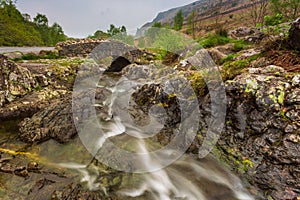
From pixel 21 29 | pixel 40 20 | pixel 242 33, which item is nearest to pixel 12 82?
pixel 242 33

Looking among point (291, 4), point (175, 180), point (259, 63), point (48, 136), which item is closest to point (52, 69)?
point (48, 136)

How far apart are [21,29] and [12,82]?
33895 mm

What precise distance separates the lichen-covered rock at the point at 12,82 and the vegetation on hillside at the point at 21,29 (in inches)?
947

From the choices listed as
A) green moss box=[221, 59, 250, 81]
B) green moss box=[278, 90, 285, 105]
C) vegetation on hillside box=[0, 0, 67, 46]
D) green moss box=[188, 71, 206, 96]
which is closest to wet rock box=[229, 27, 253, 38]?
green moss box=[221, 59, 250, 81]

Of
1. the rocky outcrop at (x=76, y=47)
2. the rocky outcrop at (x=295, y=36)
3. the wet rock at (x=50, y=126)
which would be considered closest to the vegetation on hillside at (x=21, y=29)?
the rocky outcrop at (x=76, y=47)

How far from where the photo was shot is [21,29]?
108 feet

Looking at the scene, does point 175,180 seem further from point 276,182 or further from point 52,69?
point 52,69

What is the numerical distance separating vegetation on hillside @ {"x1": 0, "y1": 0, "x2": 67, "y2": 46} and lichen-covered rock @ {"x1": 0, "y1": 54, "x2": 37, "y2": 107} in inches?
947

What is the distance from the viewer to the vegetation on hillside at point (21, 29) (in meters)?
27.5

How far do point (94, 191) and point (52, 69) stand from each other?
9571 millimetres

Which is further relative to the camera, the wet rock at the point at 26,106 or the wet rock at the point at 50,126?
the wet rock at the point at 26,106

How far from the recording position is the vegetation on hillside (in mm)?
27480

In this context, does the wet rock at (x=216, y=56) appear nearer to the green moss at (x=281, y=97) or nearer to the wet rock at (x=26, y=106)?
the green moss at (x=281, y=97)

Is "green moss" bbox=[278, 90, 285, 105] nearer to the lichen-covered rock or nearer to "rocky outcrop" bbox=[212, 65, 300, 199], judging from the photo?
"rocky outcrop" bbox=[212, 65, 300, 199]
